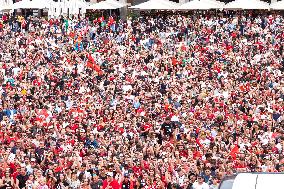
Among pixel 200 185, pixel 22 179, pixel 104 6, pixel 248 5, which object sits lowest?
pixel 22 179

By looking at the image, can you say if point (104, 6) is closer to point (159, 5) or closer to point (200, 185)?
point (159, 5)

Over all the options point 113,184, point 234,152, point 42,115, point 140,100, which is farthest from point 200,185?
point 140,100

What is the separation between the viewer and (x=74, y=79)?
104 ft

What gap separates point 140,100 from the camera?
27.2m

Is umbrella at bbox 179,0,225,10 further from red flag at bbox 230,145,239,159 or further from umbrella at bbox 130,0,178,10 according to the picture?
red flag at bbox 230,145,239,159

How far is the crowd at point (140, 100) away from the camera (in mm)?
18266

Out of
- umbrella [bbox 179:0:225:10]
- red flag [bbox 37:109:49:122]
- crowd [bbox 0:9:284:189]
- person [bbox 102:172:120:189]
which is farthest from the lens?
umbrella [bbox 179:0:225:10]

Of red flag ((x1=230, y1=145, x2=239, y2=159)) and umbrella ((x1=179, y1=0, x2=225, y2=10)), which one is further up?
umbrella ((x1=179, y1=0, x2=225, y2=10))

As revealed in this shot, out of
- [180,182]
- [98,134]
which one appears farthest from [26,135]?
[180,182]

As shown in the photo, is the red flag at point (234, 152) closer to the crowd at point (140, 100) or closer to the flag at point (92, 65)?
the crowd at point (140, 100)

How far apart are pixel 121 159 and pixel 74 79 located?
13184 millimetres

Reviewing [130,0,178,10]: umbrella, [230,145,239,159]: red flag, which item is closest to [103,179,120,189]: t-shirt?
[230,145,239,159]: red flag

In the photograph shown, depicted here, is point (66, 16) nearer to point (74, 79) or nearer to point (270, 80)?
point (74, 79)

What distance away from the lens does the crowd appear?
59.9ft
